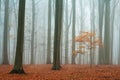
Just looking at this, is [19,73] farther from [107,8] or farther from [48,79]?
[107,8]

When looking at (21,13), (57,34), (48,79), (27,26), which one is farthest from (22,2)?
(27,26)

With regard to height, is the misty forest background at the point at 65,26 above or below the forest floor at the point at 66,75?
above

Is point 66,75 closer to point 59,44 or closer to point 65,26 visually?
point 59,44

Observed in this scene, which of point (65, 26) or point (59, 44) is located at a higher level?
point (65, 26)

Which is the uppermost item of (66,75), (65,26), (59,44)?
(65,26)

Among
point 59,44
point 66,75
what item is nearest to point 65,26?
point 59,44

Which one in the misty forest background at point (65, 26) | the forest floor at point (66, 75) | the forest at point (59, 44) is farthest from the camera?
the misty forest background at point (65, 26)

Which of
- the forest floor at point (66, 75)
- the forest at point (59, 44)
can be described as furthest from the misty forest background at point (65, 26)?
the forest floor at point (66, 75)

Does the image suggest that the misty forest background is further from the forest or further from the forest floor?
the forest floor

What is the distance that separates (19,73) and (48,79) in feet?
10.3

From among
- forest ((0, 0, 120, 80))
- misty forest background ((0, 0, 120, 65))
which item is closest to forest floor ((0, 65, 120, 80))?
forest ((0, 0, 120, 80))

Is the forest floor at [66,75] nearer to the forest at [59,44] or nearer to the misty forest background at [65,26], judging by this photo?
the forest at [59,44]

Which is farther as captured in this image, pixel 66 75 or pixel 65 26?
pixel 65 26

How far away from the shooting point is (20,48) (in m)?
13.9
